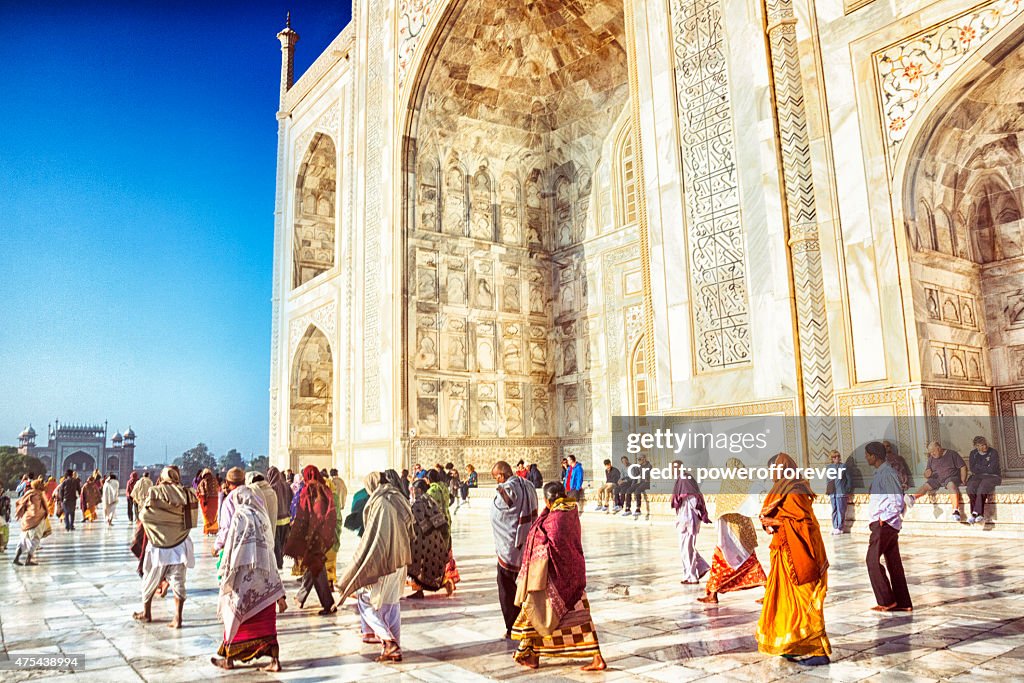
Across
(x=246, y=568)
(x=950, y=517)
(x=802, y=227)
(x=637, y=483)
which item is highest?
(x=802, y=227)

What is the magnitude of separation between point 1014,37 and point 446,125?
1127 centimetres

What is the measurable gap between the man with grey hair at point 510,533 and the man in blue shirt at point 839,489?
4976 mm

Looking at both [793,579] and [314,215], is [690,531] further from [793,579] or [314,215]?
[314,215]

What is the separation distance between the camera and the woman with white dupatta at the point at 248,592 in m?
3.78

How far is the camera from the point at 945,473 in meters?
7.45

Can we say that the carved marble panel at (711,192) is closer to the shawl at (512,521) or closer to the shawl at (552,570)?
the shawl at (512,521)

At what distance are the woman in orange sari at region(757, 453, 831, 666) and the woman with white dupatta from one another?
2.33 meters

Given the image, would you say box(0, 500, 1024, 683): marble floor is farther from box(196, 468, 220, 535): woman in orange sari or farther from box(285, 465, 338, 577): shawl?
box(196, 468, 220, 535): woman in orange sari

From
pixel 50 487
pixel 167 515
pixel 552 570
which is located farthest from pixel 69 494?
pixel 552 570

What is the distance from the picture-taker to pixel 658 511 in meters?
11.1

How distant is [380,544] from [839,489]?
18.7 ft

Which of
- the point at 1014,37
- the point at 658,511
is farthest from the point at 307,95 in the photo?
the point at 1014,37

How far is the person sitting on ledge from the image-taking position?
7.52 meters

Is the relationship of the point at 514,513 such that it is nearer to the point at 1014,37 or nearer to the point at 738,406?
the point at 738,406
